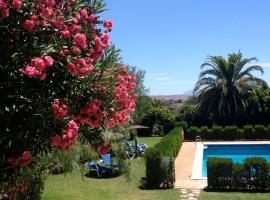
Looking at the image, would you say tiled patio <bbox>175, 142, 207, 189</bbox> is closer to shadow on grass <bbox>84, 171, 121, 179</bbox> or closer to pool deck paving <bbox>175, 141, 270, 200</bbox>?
pool deck paving <bbox>175, 141, 270, 200</bbox>

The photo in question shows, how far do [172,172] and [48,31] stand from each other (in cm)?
1285

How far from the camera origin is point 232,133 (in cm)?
3372

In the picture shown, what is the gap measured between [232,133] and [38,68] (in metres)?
31.5

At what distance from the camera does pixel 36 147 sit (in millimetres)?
4066

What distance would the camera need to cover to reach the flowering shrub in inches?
146

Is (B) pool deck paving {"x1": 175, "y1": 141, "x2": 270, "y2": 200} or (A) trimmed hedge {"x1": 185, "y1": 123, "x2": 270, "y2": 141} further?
(A) trimmed hedge {"x1": 185, "y1": 123, "x2": 270, "y2": 141}

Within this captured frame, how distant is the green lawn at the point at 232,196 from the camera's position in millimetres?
13945

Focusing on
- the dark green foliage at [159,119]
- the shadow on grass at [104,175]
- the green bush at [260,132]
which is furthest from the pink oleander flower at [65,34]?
the dark green foliage at [159,119]

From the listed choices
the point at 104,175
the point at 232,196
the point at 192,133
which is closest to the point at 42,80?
the point at 232,196

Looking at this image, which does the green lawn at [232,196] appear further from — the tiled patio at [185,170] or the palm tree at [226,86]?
the palm tree at [226,86]

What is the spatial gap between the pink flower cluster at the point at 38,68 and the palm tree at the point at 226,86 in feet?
116

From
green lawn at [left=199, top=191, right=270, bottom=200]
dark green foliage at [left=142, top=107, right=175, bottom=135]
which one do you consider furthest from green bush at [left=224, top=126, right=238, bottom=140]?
green lawn at [left=199, top=191, right=270, bottom=200]

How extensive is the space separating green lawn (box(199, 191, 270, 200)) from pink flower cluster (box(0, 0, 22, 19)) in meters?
11.5

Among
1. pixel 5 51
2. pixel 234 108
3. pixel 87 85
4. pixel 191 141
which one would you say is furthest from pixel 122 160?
pixel 234 108
